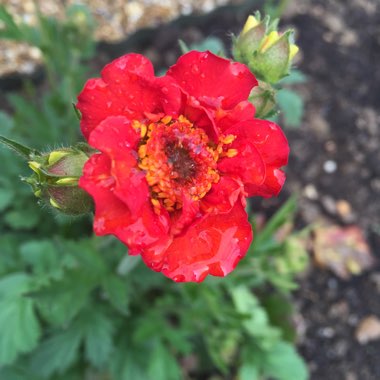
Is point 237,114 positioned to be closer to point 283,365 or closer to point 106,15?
point 283,365

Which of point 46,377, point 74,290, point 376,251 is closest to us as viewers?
point 74,290

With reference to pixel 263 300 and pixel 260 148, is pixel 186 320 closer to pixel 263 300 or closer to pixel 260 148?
pixel 263 300

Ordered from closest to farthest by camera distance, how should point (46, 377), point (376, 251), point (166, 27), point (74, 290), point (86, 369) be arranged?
point (74, 290), point (46, 377), point (86, 369), point (376, 251), point (166, 27)

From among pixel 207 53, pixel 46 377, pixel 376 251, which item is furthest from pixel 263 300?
pixel 207 53

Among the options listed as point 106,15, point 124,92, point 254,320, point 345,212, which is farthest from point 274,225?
point 106,15

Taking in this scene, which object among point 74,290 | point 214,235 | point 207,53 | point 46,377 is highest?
point 207,53

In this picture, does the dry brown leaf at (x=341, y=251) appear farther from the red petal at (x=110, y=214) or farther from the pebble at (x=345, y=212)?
the red petal at (x=110, y=214)

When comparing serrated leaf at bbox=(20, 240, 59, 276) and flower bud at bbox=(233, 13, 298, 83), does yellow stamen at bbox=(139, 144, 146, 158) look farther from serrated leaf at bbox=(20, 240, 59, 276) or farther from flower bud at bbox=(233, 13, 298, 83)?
serrated leaf at bbox=(20, 240, 59, 276)

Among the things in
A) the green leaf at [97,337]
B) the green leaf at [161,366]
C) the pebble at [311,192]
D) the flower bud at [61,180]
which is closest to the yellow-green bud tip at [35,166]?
the flower bud at [61,180]
